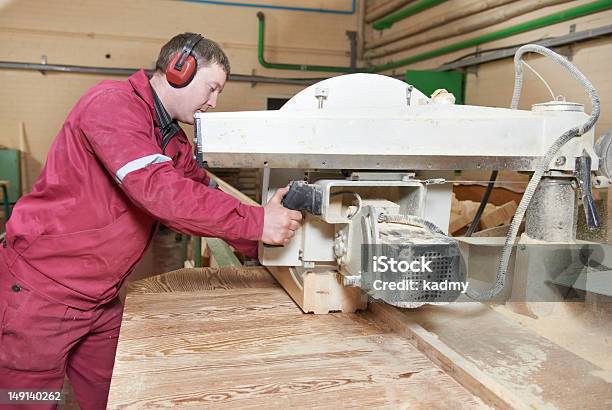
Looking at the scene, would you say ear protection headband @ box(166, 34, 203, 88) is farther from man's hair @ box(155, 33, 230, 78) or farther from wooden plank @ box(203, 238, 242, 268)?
wooden plank @ box(203, 238, 242, 268)

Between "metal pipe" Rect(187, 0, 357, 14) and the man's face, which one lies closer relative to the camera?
the man's face

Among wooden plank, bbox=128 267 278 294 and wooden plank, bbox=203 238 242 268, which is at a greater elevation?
wooden plank, bbox=128 267 278 294

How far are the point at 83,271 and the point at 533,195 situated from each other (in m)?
1.17

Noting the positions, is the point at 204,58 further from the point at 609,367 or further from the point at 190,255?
the point at 190,255

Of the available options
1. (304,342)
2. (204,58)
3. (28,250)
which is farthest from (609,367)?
(28,250)

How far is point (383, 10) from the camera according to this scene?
6.36 m

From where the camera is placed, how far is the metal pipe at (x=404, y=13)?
210 inches

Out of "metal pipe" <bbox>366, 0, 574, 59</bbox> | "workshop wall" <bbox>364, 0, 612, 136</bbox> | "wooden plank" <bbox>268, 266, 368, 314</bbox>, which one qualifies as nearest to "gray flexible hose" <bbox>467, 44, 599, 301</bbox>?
"wooden plank" <bbox>268, 266, 368, 314</bbox>

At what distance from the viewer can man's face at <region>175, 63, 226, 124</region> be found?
1444mm

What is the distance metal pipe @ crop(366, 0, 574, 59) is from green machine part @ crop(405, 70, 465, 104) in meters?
0.40

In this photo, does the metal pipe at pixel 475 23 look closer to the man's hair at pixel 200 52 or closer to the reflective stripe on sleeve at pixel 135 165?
the man's hair at pixel 200 52

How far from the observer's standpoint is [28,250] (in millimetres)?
1407

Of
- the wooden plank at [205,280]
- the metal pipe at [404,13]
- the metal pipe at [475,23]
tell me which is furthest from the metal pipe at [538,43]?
the wooden plank at [205,280]

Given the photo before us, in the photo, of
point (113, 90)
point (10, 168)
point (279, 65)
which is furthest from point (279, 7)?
point (113, 90)
